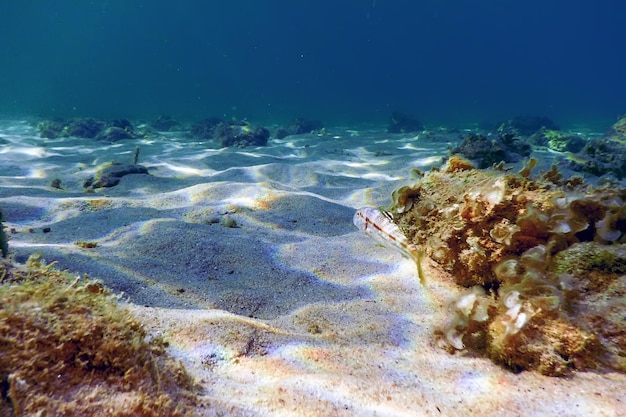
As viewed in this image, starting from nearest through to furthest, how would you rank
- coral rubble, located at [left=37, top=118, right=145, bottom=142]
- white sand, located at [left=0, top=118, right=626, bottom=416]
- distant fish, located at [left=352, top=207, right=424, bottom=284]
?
white sand, located at [left=0, top=118, right=626, bottom=416], distant fish, located at [left=352, top=207, right=424, bottom=284], coral rubble, located at [left=37, top=118, right=145, bottom=142]

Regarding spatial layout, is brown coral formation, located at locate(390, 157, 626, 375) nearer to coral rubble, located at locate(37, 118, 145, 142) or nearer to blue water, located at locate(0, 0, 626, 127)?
coral rubble, located at locate(37, 118, 145, 142)

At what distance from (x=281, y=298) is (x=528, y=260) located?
1615 mm

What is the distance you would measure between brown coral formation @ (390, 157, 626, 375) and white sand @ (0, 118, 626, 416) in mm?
115

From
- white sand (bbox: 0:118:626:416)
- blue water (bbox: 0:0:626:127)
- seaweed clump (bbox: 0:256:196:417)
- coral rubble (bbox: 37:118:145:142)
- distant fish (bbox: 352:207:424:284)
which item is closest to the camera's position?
seaweed clump (bbox: 0:256:196:417)

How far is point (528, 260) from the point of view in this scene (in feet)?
5.93

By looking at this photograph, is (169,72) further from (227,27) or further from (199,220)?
(199,220)

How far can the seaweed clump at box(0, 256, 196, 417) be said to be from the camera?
85 cm

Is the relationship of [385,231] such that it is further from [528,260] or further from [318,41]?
[318,41]

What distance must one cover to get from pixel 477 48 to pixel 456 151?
451 ft

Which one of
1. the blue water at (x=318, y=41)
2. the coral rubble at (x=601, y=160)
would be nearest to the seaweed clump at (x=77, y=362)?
the coral rubble at (x=601, y=160)

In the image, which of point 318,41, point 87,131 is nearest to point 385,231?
point 87,131

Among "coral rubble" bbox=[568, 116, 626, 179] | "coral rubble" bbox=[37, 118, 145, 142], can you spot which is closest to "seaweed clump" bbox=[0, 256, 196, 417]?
"coral rubble" bbox=[568, 116, 626, 179]

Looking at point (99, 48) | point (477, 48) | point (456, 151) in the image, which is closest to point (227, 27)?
point (99, 48)

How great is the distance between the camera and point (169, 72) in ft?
338
